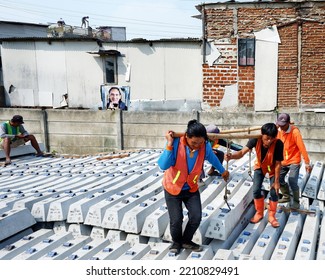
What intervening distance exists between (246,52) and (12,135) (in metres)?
8.20

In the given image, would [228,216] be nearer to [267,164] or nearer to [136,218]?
[267,164]

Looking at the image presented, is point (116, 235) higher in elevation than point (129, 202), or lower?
lower

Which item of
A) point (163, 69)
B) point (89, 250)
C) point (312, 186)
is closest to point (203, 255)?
point (89, 250)

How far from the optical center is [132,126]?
1184 cm

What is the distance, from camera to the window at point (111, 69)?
1556 cm

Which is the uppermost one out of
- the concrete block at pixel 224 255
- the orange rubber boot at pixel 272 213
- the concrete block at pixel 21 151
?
the concrete block at pixel 21 151

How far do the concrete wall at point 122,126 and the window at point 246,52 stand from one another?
3390 mm

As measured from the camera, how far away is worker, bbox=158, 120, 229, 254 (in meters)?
4.01

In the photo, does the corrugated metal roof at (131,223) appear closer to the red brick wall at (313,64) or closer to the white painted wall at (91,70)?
the red brick wall at (313,64)

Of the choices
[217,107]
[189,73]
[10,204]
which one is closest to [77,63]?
[189,73]

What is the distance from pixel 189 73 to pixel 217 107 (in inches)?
71.3

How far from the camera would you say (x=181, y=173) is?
4.16 m

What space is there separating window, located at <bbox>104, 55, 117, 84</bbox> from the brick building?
3863 mm

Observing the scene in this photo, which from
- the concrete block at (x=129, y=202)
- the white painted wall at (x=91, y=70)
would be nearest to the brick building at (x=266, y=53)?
the white painted wall at (x=91, y=70)
